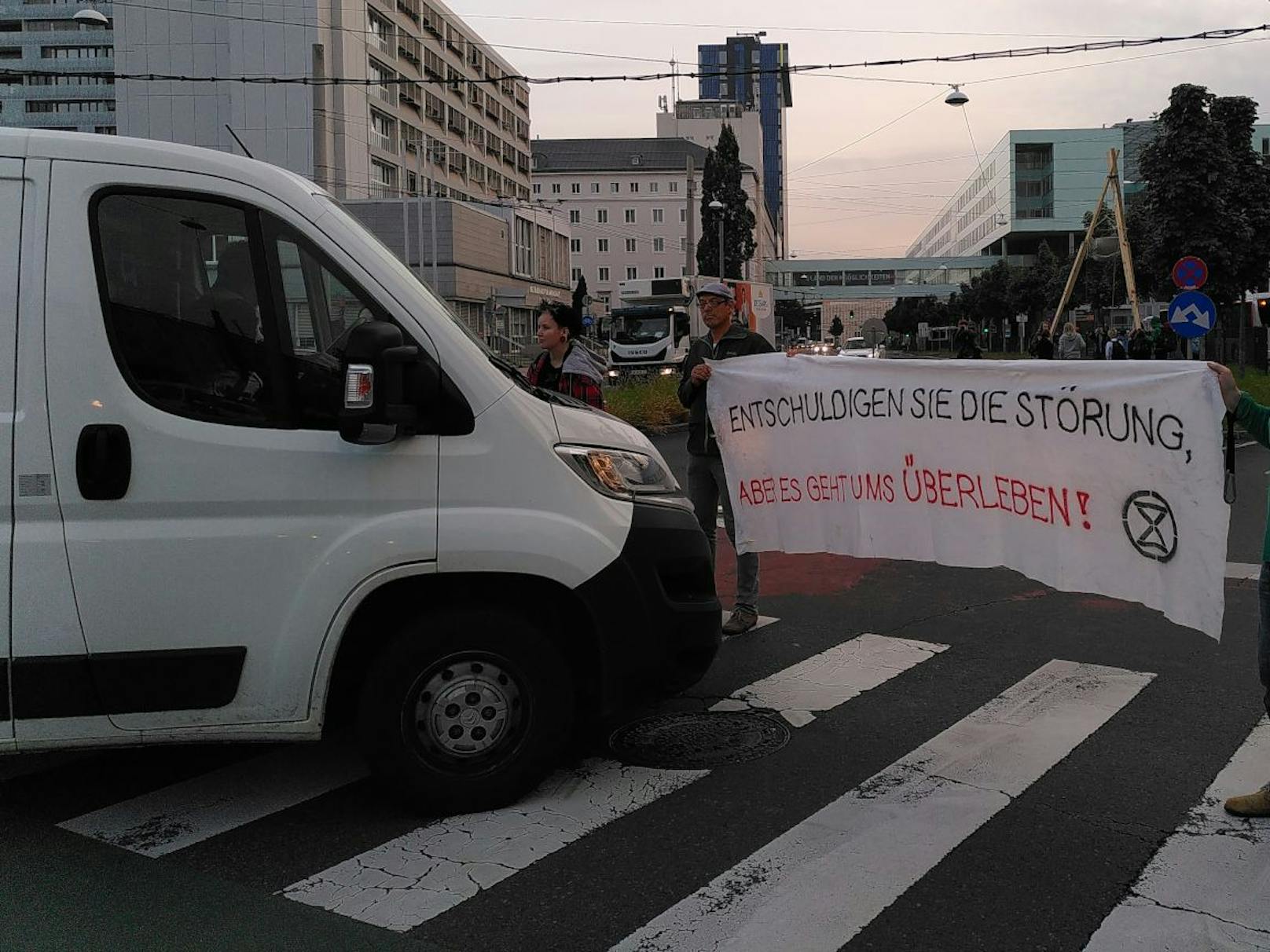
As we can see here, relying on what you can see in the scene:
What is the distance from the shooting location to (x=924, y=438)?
19.3 ft

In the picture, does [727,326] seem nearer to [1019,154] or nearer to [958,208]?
[1019,154]

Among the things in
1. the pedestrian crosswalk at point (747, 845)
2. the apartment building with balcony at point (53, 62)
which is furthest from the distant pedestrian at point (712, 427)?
the apartment building with balcony at point (53, 62)

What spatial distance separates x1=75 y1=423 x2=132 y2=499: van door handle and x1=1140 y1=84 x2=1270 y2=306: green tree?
108 ft

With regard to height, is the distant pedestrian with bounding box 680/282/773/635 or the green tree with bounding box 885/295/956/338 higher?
the green tree with bounding box 885/295/956/338

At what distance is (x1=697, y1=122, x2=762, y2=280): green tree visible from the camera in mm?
98312

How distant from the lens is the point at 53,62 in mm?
112688

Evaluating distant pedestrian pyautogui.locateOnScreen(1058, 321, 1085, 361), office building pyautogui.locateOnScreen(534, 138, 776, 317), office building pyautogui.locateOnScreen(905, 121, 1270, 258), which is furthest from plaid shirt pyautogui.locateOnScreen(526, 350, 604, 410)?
office building pyautogui.locateOnScreen(534, 138, 776, 317)

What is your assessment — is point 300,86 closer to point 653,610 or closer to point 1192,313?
point 1192,313

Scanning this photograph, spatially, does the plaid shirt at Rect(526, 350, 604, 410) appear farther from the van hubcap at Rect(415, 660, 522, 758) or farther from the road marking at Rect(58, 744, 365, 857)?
the van hubcap at Rect(415, 660, 522, 758)

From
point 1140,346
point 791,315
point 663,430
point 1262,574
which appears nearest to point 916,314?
point 791,315

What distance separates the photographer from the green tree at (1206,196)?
1256 inches

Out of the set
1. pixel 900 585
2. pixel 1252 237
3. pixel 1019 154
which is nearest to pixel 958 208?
pixel 1019 154

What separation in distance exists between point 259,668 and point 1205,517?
3585 mm

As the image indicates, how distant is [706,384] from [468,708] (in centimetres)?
304
